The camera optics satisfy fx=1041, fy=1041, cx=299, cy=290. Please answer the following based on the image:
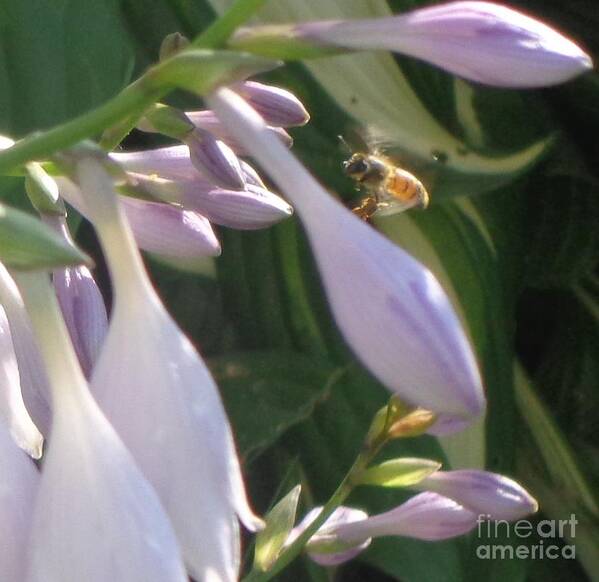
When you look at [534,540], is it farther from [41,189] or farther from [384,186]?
[41,189]

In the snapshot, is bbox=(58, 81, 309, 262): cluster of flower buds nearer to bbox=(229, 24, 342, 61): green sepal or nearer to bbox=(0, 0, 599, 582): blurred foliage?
bbox=(229, 24, 342, 61): green sepal

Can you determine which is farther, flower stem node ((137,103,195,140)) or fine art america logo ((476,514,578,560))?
Result: fine art america logo ((476,514,578,560))

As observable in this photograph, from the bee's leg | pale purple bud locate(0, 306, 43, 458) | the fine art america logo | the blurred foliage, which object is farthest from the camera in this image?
the fine art america logo

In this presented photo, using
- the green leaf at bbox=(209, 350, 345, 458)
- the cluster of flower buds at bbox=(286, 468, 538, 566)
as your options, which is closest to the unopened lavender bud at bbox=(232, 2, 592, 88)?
the cluster of flower buds at bbox=(286, 468, 538, 566)

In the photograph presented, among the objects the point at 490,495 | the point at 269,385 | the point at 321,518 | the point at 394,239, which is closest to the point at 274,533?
the point at 321,518

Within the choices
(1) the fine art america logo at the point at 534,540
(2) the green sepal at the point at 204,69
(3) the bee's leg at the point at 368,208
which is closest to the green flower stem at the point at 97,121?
(2) the green sepal at the point at 204,69

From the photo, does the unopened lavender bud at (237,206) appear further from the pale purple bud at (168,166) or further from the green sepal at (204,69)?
the green sepal at (204,69)

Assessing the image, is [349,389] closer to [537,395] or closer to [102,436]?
[537,395]

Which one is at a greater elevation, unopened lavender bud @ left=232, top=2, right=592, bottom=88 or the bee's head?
Answer: unopened lavender bud @ left=232, top=2, right=592, bottom=88
